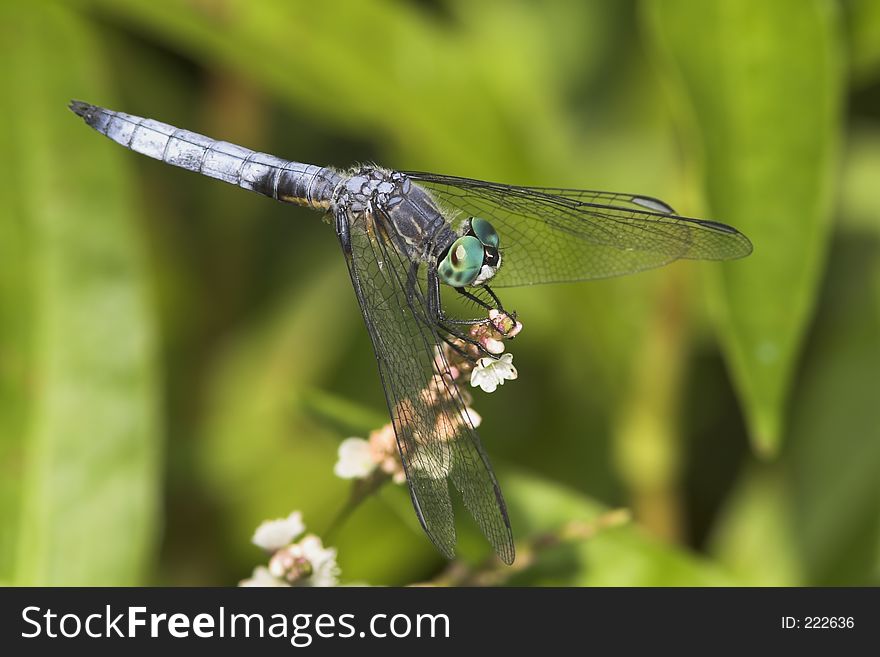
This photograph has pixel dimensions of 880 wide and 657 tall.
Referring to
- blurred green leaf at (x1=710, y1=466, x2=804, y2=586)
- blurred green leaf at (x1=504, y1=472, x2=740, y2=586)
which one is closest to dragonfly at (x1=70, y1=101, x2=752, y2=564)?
blurred green leaf at (x1=504, y1=472, x2=740, y2=586)

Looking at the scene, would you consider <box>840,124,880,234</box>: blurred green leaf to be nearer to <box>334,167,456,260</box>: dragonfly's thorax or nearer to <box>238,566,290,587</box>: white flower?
<box>334,167,456,260</box>: dragonfly's thorax

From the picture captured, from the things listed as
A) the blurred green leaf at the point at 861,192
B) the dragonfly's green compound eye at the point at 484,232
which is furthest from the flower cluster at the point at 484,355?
the blurred green leaf at the point at 861,192

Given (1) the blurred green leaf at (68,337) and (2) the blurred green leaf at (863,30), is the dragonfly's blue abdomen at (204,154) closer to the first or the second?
(1) the blurred green leaf at (68,337)

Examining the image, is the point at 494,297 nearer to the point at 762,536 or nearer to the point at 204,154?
the point at 204,154

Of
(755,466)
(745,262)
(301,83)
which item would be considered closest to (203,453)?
(301,83)

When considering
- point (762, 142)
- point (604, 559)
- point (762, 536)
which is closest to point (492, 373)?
point (604, 559)

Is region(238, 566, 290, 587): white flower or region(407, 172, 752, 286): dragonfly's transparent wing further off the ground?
region(407, 172, 752, 286): dragonfly's transparent wing
